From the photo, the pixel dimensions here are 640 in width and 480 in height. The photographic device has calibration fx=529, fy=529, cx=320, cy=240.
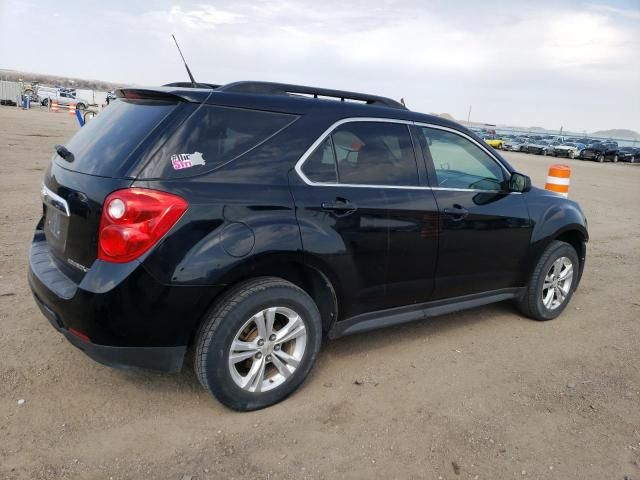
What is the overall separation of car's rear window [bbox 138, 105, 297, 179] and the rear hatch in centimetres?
7

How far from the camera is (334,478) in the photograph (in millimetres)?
2613

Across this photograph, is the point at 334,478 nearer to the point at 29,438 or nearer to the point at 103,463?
the point at 103,463

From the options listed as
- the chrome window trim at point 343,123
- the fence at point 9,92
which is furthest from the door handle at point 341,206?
the fence at point 9,92

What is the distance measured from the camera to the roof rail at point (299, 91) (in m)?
3.12

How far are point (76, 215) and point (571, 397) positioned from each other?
327 cm

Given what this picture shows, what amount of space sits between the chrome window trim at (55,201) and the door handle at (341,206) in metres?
1.43

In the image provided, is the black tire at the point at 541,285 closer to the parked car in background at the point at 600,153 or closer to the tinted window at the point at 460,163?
the tinted window at the point at 460,163

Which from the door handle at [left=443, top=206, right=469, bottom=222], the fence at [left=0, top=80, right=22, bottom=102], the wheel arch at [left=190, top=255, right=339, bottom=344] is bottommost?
the wheel arch at [left=190, top=255, right=339, bottom=344]

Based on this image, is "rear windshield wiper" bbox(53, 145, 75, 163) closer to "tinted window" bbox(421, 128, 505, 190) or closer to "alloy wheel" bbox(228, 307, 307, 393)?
"alloy wheel" bbox(228, 307, 307, 393)

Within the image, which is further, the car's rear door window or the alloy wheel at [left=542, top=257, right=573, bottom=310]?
the alloy wheel at [left=542, top=257, right=573, bottom=310]

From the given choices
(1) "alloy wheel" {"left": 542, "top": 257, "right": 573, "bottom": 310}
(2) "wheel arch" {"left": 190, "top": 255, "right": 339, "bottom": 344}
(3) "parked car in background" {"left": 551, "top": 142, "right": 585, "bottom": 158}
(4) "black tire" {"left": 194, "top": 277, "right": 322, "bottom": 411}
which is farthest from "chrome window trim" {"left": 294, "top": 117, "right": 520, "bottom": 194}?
(3) "parked car in background" {"left": 551, "top": 142, "right": 585, "bottom": 158}

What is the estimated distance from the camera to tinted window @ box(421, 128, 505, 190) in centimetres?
385

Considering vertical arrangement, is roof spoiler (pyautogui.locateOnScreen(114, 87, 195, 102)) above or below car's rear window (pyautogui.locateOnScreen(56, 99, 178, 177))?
above

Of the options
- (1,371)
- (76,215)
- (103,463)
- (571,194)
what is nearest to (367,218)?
(76,215)
